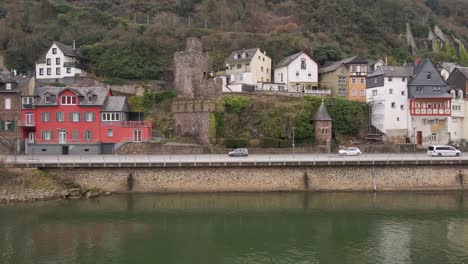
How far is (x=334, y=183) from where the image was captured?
124 feet

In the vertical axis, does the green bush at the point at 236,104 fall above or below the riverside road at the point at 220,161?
above

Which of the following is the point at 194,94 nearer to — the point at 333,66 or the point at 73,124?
the point at 73,124

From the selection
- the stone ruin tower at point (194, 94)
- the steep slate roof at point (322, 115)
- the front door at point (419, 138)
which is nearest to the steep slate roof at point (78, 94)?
the stone ruin tower at point (194, 94)

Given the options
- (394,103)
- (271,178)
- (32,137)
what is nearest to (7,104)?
(32,137)

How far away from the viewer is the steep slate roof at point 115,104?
149ft

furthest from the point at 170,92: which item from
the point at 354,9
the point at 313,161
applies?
the point at 354,9

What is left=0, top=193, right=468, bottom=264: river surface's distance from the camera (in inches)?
919

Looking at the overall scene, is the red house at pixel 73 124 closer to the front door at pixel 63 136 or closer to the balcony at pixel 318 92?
the front door at pixel 63 136

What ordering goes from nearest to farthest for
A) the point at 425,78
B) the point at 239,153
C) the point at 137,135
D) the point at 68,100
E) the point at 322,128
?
the point at 239,153 → the point at 68,100 → the point at 137,135 → the point at 322,128 → the point at 425,78

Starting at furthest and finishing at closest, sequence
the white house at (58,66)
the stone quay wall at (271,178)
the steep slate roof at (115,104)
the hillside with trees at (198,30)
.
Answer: the hillside with trees at (198,30) → the white house at (58,66) → the steep slate roof at (115,104) → the stone quay wall at (271,178)

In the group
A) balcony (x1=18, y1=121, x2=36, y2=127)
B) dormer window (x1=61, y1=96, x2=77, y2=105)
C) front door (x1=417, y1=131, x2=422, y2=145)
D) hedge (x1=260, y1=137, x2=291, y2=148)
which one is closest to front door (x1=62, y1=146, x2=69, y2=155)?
balcony (x1=18, y1=121, x2=36, y2=127)

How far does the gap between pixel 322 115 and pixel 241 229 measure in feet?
74.3

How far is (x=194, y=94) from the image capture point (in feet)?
175

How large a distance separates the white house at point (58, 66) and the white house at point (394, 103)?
39.4 metres
